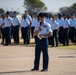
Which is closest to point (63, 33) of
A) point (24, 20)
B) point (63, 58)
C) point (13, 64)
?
point (24, 20)

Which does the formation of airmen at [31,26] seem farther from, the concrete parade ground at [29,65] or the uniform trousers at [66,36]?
the concrete parade ground at [29,65]

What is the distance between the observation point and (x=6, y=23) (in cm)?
2306

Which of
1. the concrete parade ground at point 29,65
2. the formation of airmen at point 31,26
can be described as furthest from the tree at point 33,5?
the concrete parade ground at point 29,65

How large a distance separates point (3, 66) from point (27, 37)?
10.2 meters

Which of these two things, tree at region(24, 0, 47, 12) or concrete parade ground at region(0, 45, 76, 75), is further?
tree at region(24, 0, 47, 12)

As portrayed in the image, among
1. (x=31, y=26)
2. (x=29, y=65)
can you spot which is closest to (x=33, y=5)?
(x=31, y=26)

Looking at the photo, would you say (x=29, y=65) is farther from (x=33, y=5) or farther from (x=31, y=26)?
(x=33, y=5)

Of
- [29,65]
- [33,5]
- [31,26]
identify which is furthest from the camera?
[33,5]

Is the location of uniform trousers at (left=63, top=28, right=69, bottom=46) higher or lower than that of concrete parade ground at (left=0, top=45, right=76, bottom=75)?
higher

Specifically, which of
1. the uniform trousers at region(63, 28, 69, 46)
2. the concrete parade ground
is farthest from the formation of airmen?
the concrete parade ground

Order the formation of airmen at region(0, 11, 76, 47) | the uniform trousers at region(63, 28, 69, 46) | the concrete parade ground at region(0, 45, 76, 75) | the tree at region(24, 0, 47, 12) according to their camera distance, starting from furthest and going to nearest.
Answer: the tree at region(24, 0, 47, 12) → the uniform trousers at region(63, 28, 69, 46) → the formation of airmen at region(0, 11, 76, 47) → the concrete parade ground at region(0, 45, 76, 75)

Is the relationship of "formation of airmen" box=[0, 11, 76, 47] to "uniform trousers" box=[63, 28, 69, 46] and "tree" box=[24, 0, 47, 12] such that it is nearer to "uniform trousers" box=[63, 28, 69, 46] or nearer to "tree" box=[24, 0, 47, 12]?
"uniform trousers" box=[63, 28, 69, 46]

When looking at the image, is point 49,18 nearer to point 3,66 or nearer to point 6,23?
point 6,23

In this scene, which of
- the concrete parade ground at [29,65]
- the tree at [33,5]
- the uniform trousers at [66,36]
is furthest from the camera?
the tree at [33,5]
